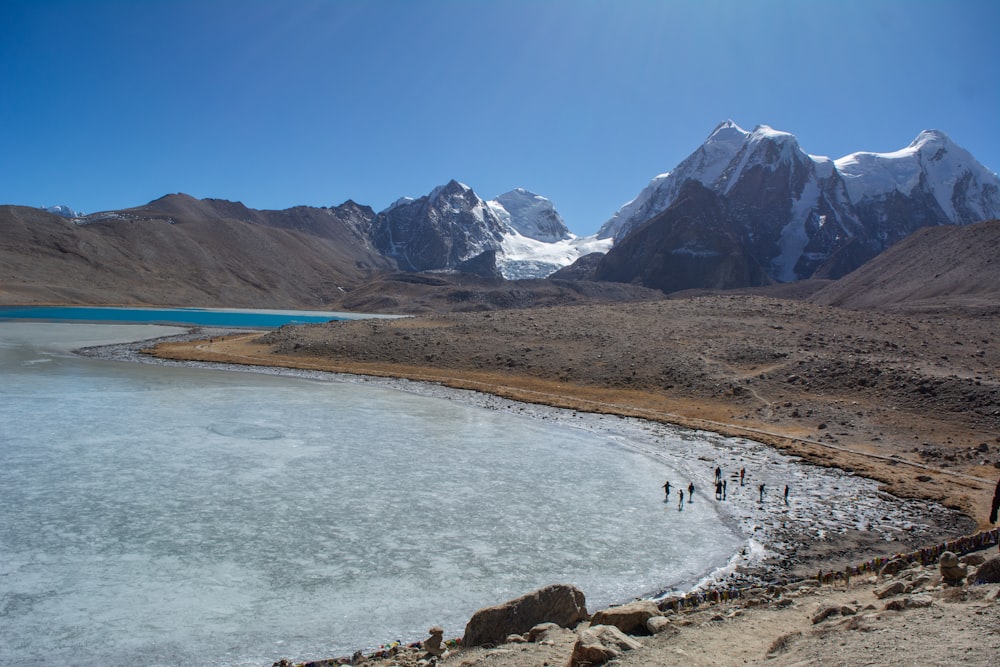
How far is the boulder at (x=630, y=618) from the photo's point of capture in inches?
405

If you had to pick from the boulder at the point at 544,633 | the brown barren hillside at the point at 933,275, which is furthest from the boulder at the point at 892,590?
the brown barren hillside at the point at 933,275

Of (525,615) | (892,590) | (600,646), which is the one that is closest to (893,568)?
(892,590)

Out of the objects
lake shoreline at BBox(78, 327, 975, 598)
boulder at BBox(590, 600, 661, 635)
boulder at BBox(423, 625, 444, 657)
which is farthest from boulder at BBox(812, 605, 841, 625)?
boulder at BBox(423, 625, 444, 657)

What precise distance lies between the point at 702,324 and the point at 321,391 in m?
36.2

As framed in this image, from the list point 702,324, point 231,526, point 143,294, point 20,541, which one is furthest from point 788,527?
point 143,294

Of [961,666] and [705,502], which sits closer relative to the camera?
[961,666]

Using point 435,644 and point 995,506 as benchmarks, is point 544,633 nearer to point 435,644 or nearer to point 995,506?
point 435,644

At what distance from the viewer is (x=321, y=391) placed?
43438mm

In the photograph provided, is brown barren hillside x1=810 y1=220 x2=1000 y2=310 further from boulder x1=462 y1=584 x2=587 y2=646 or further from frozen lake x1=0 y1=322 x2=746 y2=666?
boulder x1=462 y1=584 x2=587 y2=646

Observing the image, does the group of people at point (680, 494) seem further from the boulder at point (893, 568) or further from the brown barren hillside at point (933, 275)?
the brown barren hillside at point (933, 275)

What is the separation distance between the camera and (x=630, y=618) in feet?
33.9

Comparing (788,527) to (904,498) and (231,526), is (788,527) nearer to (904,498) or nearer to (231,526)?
(904,498)

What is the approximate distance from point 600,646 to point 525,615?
8.62ft

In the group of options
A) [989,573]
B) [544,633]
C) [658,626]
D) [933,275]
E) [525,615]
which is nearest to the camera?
[658,626]
